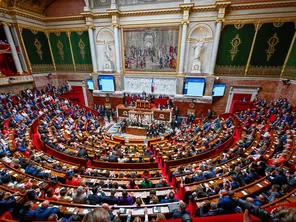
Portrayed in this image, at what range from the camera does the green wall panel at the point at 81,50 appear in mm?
16445

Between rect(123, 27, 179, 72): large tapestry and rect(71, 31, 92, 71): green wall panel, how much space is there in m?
4.62

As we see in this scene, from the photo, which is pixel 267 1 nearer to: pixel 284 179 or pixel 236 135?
pixel 236 135

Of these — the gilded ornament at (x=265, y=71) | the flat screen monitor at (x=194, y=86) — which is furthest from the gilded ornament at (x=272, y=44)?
the flat screen monitor at (x=194, y=86)

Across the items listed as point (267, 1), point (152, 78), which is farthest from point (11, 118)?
point (267, 1)

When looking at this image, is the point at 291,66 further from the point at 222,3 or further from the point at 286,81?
the point at 222,3

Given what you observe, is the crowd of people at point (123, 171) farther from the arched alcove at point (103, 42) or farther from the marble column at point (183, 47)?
the arched alcove at point (103, 42)

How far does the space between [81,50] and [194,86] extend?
530 inches

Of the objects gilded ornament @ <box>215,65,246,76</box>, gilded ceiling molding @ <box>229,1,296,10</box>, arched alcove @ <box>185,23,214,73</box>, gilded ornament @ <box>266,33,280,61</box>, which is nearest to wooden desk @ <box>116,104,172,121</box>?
arched alcove @ <box>185,23,214,73</box>

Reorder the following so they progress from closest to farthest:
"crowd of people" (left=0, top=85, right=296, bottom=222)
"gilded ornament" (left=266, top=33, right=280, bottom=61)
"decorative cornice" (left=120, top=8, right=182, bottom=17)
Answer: "crowd of people" (left=0, top=85, right=296, bottom=222)
"gilded ornament" (left=266, top=33, right=280, bottom=61)
"decorative cornice" (left=120, top=8, right=182, bottom=17)

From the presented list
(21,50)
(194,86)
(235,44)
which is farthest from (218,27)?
(21,50)

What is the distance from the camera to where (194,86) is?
47.6 feet

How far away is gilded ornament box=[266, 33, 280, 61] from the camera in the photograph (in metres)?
12.3

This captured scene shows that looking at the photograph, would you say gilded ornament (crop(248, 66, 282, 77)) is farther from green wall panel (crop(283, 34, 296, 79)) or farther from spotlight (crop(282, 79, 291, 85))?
spotlight (crop(282, 79, 291, 85))

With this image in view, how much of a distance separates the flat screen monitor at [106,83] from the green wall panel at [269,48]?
13795 mm
